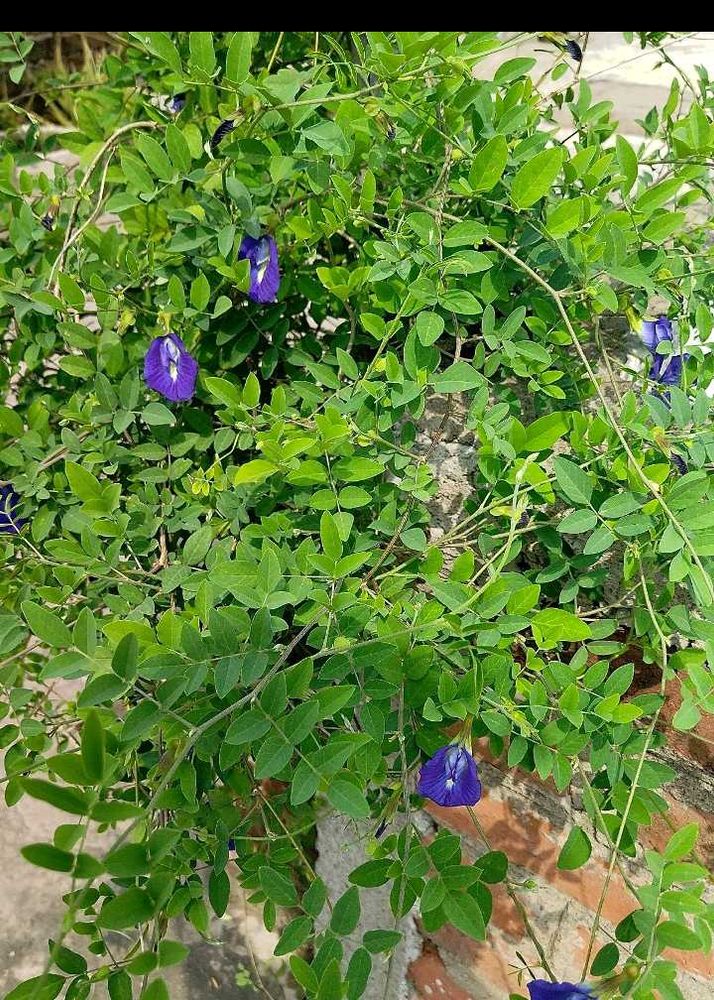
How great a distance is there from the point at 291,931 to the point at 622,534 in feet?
1.63

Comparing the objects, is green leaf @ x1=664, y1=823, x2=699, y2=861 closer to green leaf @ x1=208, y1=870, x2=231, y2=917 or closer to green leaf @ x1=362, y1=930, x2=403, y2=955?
green leaf @ x1=362, y1=930, x2=403, y2=955

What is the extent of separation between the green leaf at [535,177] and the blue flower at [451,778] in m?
0.60

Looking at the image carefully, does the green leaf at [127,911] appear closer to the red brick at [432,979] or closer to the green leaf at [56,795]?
the green leaf at [56,795]

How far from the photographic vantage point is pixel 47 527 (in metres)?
1.04

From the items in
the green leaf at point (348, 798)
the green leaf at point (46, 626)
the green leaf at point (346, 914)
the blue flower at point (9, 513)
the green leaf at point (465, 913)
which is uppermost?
the green leaf at point (46, 626)

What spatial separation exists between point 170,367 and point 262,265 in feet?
0.59

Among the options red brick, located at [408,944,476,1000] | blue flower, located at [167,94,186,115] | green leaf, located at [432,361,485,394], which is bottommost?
red brick, located at [408,944,476,1000]

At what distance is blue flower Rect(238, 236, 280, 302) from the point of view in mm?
998

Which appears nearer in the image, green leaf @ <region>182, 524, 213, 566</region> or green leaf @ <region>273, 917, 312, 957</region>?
green leaf @ <region>273, 917, 312, 957</region>

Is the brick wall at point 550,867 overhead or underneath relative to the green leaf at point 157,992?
underneath

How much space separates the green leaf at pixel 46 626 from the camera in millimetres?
701

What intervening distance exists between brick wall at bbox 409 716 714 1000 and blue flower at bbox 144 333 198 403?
25.8 inches

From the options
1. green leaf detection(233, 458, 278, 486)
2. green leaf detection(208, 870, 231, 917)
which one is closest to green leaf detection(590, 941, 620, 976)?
green leaf detection(208, 870, 231, 917)

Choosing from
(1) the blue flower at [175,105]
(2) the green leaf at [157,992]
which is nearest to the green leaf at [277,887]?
(2) the green leaf at [157,992]
